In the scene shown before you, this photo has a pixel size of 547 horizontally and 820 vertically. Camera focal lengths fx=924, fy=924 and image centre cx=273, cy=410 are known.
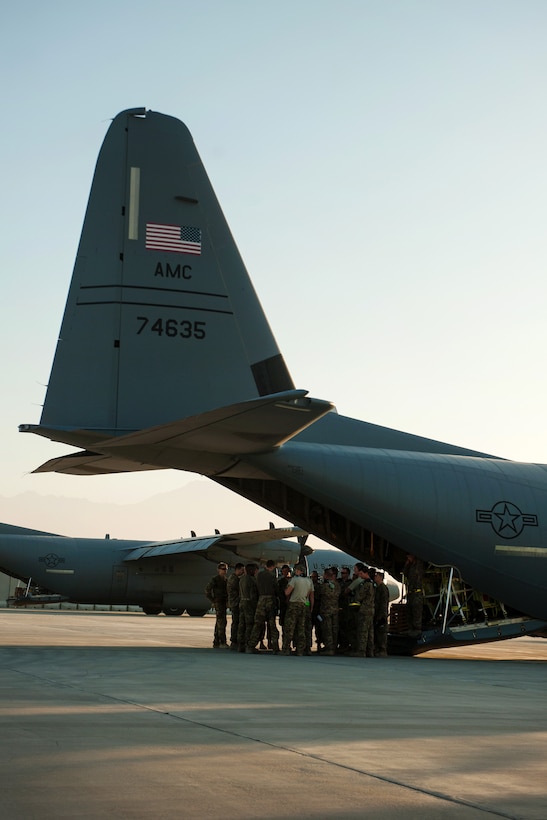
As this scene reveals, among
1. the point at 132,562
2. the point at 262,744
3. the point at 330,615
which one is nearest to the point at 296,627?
the point at 330,615

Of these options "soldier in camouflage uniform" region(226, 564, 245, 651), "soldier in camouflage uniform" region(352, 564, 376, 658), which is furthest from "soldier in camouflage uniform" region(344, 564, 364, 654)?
"soldier in camouflage uniform" region(226, 564, 245, 651)

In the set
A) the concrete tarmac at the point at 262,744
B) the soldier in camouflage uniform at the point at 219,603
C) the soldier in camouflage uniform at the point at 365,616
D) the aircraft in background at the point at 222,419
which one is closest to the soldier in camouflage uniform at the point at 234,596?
the soldier in camouflage uniform at the point at 219,603

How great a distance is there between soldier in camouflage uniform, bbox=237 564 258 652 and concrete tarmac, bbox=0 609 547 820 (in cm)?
387

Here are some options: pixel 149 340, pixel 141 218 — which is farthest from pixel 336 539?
pixel 141 218

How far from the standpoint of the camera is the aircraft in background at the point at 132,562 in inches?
1289

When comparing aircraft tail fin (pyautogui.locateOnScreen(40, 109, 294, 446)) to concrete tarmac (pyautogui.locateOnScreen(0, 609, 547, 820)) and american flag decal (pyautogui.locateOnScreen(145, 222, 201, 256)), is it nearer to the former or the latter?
american flag decal (pyautogui.locateOnScreen(145, 222, 201, 256))

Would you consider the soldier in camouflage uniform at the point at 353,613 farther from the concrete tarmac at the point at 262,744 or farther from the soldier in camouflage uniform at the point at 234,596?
the concrete tarmac at the point at 262,744

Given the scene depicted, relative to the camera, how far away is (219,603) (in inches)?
652

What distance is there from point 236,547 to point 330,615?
1844cm

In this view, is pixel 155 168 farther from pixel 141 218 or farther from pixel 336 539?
pixel 336 539

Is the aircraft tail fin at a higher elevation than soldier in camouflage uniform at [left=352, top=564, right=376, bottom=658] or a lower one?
higher

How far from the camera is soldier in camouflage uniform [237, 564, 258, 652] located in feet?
48.7

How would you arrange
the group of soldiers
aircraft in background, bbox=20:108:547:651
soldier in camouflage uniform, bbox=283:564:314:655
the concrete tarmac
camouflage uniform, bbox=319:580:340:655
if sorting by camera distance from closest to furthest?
1. the concrete tarmac
2. aircraft in background, bbox=20:108:547:651
3. soldier in camouflage uniform, bbox=283:564:314:655
4. the group of soldiers
5. camouflage uniform, bbox=319:580:340:655

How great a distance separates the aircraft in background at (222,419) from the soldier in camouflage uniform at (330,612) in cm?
110
